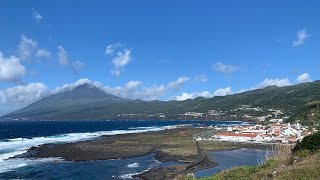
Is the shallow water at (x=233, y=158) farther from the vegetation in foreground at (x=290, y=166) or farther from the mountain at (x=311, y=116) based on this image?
the mountain at (x=311, y=116)

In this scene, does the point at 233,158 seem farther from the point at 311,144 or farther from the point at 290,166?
the point at 290,166

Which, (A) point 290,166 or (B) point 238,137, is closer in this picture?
(A) point 290,166

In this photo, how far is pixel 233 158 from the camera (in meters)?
74.2

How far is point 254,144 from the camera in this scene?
98312mm

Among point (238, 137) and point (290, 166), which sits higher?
point (290, 166)

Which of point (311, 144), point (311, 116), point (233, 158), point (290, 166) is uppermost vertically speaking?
point (311, 116)

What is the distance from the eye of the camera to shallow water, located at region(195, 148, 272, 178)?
61.0 metres

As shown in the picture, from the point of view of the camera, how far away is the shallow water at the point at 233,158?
61.0 m

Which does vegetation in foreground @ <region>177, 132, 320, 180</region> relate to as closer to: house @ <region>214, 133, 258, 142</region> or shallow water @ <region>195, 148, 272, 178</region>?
shallow water @ <region>195, 148, 272, 178</region>

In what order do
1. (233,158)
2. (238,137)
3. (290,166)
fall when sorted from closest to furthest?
1. (290,166)
2. (233,158)
3. (238,137)

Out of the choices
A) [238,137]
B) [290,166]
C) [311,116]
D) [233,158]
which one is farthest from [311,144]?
[311,116]

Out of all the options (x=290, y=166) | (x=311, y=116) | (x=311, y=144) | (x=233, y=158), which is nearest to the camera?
(x=290, y=166)

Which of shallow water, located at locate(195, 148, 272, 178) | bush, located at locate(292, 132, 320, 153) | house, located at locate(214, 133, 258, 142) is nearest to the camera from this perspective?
bush, located at locate(292, 132, 320, 153)

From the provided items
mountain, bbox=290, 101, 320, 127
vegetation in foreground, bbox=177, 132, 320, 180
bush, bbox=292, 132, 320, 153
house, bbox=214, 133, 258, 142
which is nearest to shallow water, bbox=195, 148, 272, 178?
house, bbox=214, 133, 258, 142
